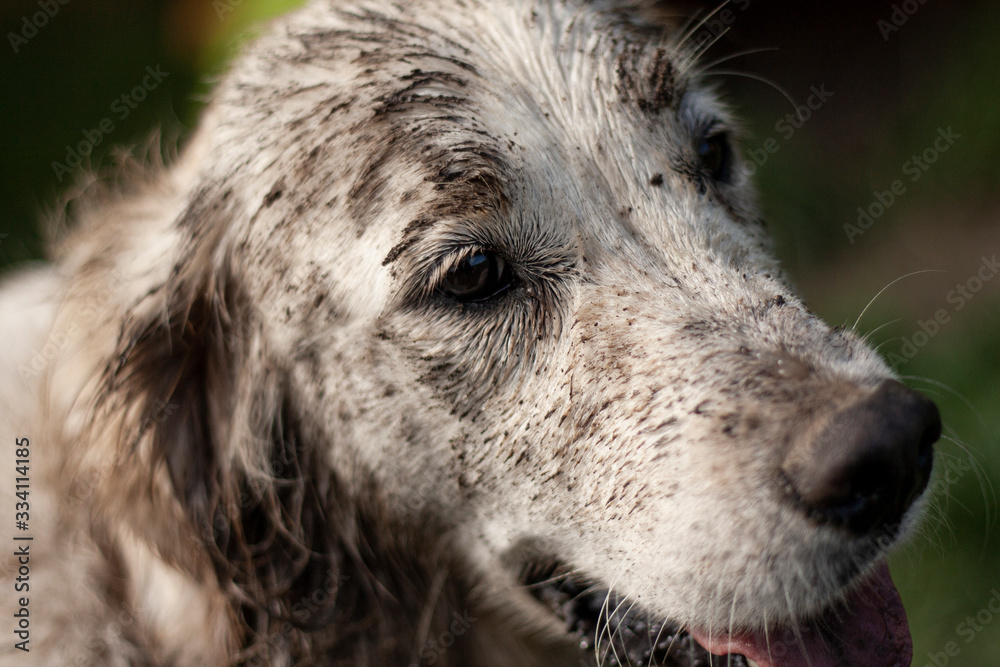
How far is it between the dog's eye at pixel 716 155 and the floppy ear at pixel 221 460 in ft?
5.54

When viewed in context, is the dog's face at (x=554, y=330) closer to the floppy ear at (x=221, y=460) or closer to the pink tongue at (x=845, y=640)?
the pink tongue at (x=845, y=640)

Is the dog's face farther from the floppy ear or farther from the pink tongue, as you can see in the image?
the floppy ear

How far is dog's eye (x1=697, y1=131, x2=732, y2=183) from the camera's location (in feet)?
9.43

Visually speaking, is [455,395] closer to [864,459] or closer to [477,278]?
[477,278]

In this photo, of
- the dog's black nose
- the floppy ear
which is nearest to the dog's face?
the dog's black nose

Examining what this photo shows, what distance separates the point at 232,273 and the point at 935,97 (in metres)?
6.17

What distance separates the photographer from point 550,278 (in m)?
2.45

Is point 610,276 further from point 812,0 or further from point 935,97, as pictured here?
point 812,0

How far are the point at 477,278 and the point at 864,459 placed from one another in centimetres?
118

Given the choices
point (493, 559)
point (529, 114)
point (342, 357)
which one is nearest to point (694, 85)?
point (529, 114)

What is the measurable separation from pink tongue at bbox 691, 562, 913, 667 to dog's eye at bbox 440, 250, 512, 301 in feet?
3.87

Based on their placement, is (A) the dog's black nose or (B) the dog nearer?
(A) the dog's black nose

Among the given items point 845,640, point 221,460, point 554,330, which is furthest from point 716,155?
point 221,460

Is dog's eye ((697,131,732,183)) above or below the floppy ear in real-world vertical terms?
above
